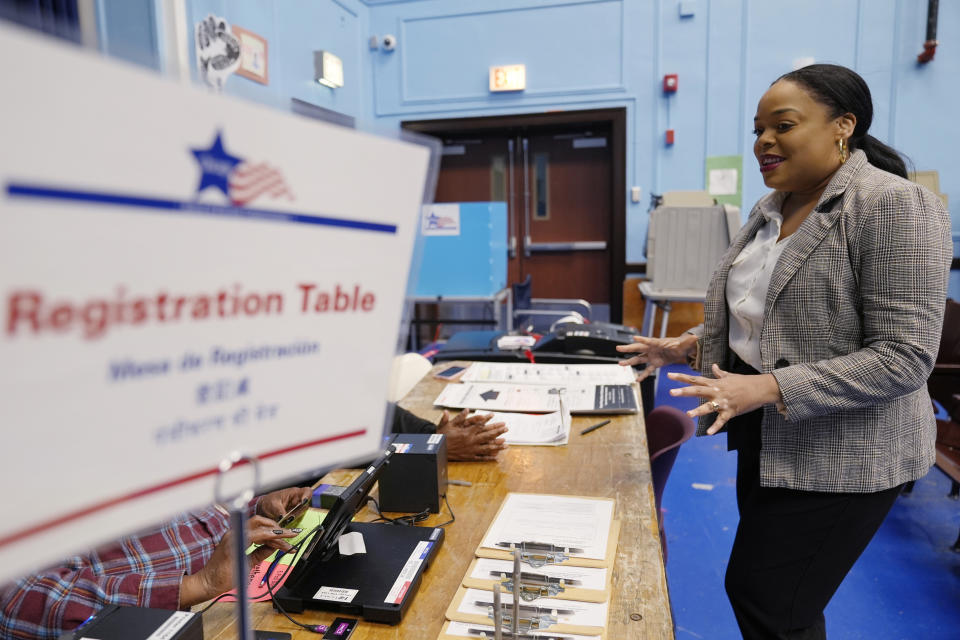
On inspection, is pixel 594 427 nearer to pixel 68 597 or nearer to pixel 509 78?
pixel 68 597

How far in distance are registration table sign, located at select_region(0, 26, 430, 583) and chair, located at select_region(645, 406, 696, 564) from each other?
3.90 feet

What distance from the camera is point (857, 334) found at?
114cm

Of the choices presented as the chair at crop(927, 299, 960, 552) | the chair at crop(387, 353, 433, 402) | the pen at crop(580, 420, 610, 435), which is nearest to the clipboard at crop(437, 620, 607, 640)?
the pen at crop(580, 420, 610, 435)

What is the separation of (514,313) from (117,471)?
4348mm

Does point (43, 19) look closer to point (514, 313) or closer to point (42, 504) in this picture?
point (42, 504)

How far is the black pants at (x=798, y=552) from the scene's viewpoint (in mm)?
1191

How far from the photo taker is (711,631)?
1853 mm

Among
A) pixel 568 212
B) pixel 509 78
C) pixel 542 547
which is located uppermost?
pixel 509 78

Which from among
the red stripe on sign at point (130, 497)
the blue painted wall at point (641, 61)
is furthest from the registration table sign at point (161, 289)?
the blue painted wall at point (641, 61)

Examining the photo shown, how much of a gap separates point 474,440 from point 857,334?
0.79 m

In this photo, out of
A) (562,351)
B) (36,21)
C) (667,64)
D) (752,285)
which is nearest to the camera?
(36,21)

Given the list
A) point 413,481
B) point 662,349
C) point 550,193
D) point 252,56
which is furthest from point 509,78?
point 413,481

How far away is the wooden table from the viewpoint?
81 cm

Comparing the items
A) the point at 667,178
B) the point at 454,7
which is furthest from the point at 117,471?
the point at 454,7
